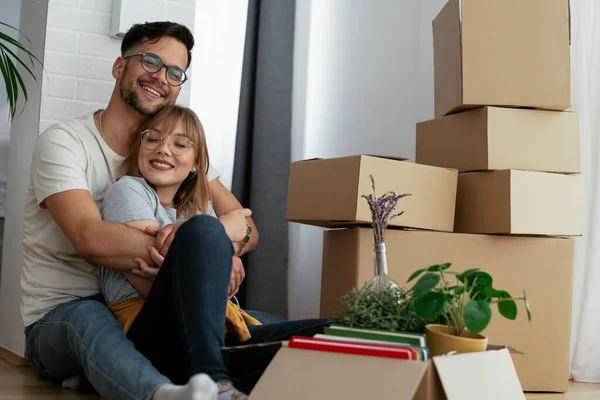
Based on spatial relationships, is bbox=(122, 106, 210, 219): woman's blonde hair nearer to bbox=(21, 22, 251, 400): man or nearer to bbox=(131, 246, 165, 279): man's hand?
bbox=(21, 22, 251, 400): man

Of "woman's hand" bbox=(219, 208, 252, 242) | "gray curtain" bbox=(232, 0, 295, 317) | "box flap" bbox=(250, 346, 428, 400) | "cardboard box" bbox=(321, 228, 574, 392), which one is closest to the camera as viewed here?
"box flap" bbox=(250, 346, 428, 400)

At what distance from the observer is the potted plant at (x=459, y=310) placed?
1.18 m

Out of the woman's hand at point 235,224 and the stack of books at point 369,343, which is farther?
the woman's hand at point 235,224

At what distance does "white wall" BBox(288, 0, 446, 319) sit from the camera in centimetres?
266

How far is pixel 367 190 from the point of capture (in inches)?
70.7

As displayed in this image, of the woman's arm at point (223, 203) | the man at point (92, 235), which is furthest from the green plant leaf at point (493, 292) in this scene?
the woman's arm at point (223, 203)

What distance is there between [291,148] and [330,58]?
39 cm

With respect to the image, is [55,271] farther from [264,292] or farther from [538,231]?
[538,231]

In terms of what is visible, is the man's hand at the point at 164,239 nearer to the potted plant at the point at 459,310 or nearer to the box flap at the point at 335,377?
the box flap at the point at 335,377

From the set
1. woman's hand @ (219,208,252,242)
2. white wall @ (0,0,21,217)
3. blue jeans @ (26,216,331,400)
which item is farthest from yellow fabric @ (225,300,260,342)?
white wall @ (0,0,21,217)

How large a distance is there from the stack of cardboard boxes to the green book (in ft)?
2.04

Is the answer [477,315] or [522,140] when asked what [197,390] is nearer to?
[477,315]

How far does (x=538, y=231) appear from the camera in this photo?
1.90 metres

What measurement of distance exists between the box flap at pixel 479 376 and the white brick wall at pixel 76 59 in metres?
1.45
